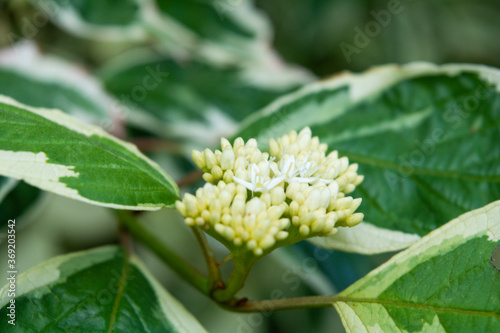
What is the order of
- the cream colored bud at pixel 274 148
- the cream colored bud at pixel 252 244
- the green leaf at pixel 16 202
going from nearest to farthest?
the cream colored bud at pixel 252 244 → the cream colored bud at pixel 274 148 → the green leaf at pixel 16 202

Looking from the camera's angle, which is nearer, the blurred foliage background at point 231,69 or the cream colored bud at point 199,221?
the cream colored bud at point 199,221

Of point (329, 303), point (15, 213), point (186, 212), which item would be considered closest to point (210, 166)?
point (186, 212)

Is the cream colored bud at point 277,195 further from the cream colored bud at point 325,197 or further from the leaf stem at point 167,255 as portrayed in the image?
the leaf stem at point 167,255

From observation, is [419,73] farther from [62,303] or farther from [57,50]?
[57,50]

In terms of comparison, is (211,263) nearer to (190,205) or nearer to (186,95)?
(190,205)

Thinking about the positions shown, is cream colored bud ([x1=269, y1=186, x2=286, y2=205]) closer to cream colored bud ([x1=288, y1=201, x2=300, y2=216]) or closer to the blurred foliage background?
cream colored bud ([x1=288, y1=201, x2=300, y2=216])

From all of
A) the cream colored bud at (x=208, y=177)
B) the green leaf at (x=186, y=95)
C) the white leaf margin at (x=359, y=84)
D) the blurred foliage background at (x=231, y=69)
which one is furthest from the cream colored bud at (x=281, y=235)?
the green leaf at (x=186, y=95)
